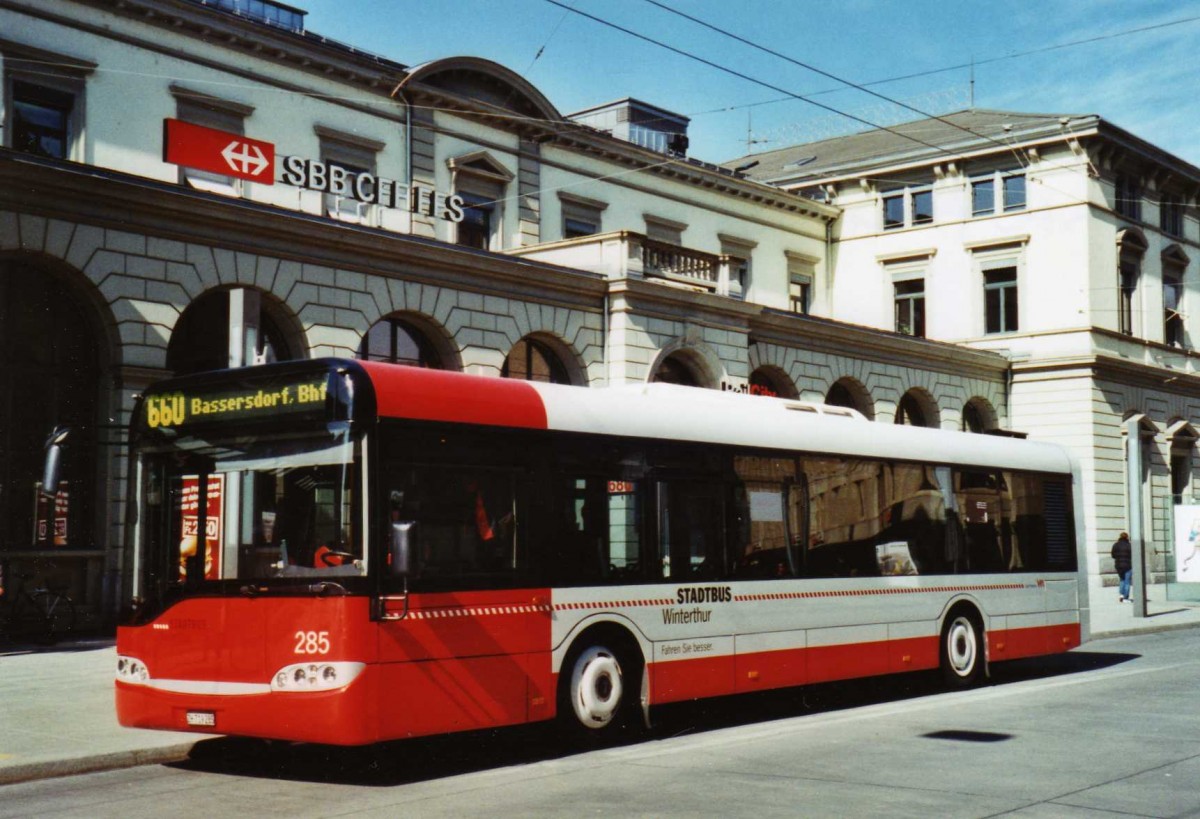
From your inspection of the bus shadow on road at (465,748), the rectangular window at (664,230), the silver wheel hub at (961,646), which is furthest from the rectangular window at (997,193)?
the bus shadow on road at (465,748)

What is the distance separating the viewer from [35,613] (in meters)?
19.7

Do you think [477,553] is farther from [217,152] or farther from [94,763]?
[217,152]

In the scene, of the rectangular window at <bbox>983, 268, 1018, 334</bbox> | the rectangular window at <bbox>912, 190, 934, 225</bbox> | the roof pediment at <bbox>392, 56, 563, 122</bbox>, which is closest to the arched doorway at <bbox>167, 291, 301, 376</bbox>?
the roof pediment at <bbox>392, 56, 563, 122</bbox>

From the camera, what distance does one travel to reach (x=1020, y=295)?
44.4 meters

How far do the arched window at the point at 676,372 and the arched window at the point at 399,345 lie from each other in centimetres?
605

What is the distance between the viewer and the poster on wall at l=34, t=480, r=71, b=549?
2055 cm

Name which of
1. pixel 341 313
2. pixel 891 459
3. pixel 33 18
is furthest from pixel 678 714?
pixel 33 18

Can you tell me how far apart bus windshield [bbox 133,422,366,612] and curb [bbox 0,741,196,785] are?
1.38 metres

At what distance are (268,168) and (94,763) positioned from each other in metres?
14.7

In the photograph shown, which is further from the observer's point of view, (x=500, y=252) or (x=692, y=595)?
(x=500, y=252)

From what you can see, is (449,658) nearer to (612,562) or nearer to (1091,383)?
(612,562)

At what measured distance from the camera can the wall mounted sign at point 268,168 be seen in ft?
73.2

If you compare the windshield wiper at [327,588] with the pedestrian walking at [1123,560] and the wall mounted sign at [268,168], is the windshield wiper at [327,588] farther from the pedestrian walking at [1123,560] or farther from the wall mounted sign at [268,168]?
the pedestrian walking at [1123,560]

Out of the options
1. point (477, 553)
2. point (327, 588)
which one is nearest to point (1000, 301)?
point (477, 553)
